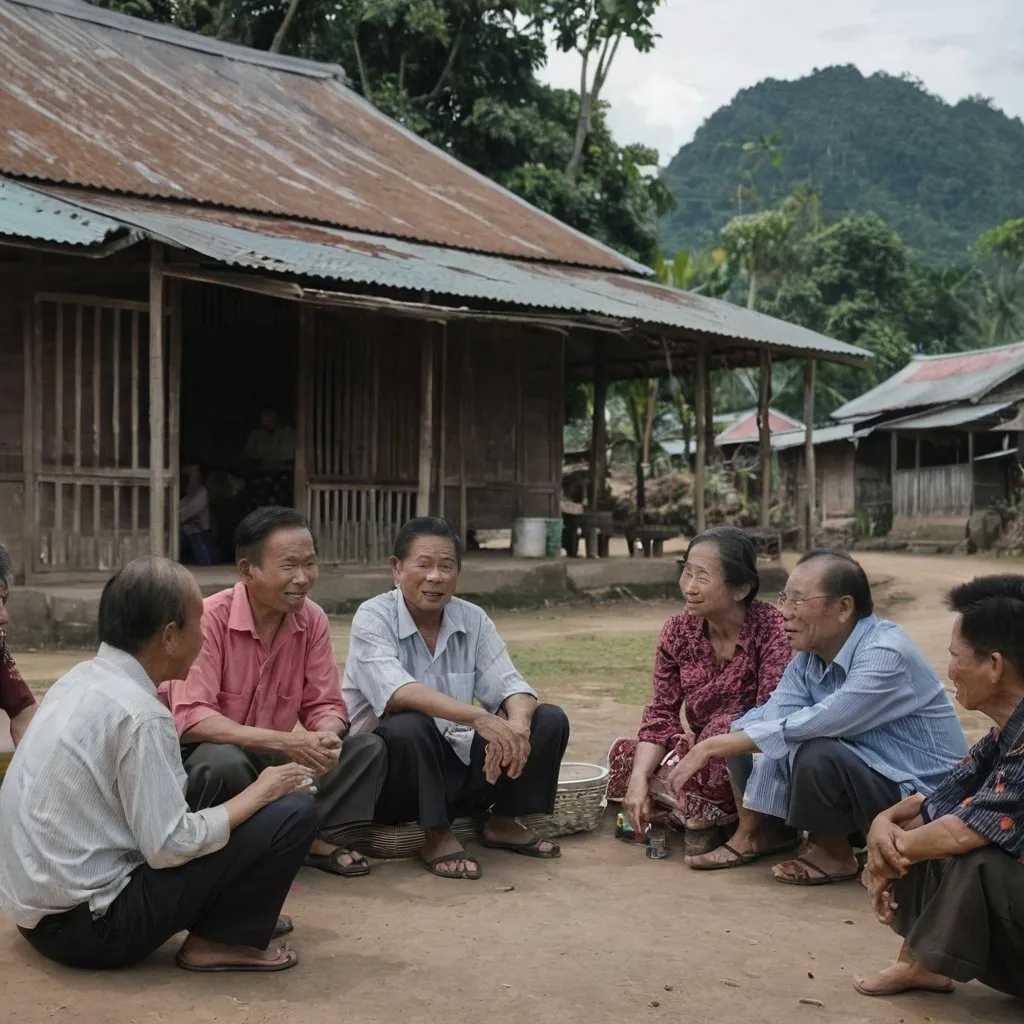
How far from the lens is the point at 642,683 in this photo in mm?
8320

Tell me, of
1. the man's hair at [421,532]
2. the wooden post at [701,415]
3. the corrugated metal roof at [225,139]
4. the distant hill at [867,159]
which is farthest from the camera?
the distant hill at [867,159]

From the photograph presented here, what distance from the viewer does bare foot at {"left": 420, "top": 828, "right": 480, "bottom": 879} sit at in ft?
13.6

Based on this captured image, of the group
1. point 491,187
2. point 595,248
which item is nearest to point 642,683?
point 595,248

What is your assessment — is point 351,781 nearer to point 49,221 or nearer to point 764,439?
point 49,221

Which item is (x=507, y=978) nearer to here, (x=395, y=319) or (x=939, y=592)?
(x=395, y=319)

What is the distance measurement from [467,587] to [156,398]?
3.77 metres

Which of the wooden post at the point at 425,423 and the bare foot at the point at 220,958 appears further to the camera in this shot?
the wooden post at the point at 425,423

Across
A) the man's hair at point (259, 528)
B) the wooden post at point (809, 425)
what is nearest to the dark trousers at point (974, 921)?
the man's hair at point (259, 528)

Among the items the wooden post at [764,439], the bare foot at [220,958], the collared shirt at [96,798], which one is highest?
the wooden post at [764,439]

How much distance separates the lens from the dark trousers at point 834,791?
12.7ft

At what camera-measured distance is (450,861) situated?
418cm

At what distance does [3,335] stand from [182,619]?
806 cm

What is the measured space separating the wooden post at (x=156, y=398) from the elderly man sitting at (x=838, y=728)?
6608mm

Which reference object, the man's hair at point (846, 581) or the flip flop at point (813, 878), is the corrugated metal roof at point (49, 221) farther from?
the flip flop at point (813, 878)
